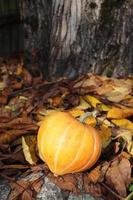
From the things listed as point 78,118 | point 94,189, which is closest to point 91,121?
point 78,118

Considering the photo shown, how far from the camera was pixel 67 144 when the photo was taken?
10.8 feet

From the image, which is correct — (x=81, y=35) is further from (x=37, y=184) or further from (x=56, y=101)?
(x=37, y=184)

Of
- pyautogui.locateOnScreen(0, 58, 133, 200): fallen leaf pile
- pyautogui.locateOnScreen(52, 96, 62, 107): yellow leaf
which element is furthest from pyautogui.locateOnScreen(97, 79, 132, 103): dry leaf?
pyautogui.locateOnScreen(52, 96, 62, 107): yellow leaf

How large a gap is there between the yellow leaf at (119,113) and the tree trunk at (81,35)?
2.82 ft

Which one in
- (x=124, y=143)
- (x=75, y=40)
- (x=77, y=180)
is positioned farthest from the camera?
(x=75, y=40)

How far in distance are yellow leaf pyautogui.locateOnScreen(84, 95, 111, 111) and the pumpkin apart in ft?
2.00

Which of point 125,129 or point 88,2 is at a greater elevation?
point 88,2

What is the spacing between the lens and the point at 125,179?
347 centimetres

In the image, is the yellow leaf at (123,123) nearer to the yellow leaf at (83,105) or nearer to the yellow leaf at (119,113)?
the yellow leaf at (119,113)

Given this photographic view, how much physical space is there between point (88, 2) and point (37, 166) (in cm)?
159

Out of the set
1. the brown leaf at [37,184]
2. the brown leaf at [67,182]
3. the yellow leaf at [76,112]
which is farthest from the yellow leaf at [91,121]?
the brown leaf at [37,184]

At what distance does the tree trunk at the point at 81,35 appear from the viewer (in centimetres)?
445

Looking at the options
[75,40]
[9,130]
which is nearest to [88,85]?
[75,40]

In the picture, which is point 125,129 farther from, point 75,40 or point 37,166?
point 75,40
